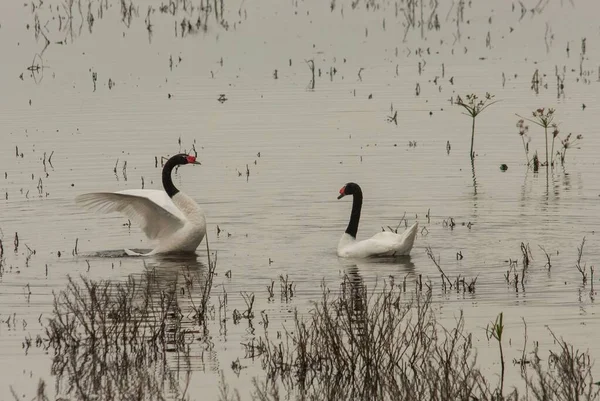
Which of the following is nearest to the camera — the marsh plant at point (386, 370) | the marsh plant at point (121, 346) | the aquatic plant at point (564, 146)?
the marsh plant at point (386, 370)

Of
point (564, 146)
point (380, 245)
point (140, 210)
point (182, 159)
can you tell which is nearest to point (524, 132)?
point (564, 146)

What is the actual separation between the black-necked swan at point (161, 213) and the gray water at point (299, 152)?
0.30m

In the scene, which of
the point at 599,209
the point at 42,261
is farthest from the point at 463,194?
the point at 42,261

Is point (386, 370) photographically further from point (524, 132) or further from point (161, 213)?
point (524, 132)

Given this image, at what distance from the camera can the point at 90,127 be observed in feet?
76.2

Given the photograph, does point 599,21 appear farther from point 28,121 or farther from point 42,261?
point 42,261

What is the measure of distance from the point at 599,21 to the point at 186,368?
2945 centimetres

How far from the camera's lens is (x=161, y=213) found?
1532 centimetres

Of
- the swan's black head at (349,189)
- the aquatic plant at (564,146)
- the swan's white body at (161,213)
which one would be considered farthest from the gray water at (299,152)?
the swan's black head at (349,189)

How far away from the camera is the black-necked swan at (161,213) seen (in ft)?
49.3

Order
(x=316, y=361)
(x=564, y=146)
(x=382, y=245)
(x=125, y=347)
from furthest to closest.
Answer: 1. (x=564, y=146)
2. (x=382, y=245)
3. (x=125, y=347)
4. (x=316, y=361)

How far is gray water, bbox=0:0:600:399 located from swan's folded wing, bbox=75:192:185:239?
42cm

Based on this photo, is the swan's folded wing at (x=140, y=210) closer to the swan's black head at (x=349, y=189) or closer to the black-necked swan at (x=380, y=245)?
the swan's black head at (x=349, y=189)

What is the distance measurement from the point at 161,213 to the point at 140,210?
256 mm
